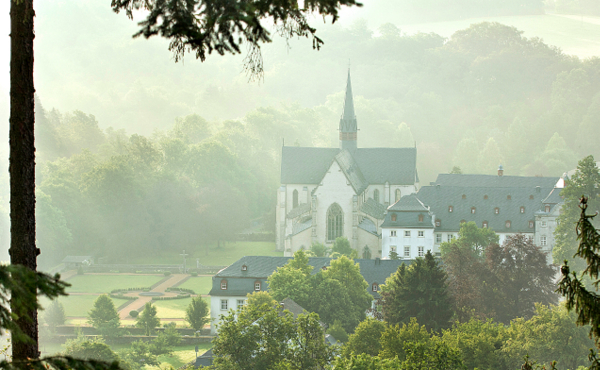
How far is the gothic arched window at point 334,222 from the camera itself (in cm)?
6969

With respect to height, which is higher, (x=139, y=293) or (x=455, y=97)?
(x=455, y=97)

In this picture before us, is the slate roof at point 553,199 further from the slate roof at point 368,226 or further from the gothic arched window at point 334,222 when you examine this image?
the gothic arched window at point 334,222

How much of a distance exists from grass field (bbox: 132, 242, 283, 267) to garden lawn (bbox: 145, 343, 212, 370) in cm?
2742

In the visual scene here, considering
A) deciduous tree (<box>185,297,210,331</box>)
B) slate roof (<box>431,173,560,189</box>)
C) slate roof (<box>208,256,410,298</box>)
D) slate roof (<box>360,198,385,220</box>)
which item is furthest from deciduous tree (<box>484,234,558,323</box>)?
slate roof (<box>431,173,560,189</box>)

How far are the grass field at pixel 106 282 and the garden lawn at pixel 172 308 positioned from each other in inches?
297

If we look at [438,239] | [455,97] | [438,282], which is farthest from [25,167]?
[455,97]

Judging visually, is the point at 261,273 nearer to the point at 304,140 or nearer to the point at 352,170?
the point at 352,170

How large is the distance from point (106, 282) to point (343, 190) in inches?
952

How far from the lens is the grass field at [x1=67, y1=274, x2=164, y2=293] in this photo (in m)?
65.4

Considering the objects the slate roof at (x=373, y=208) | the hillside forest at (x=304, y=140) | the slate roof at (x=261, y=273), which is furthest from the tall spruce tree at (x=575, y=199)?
the hillside forest at (x=304, y=140)

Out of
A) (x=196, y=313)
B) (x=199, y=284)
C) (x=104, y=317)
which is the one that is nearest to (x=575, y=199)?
(x=196, y=313)

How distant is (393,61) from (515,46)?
3003 cm

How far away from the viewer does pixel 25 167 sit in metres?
9.34

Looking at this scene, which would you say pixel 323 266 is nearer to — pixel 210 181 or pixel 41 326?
pixel 41 326
